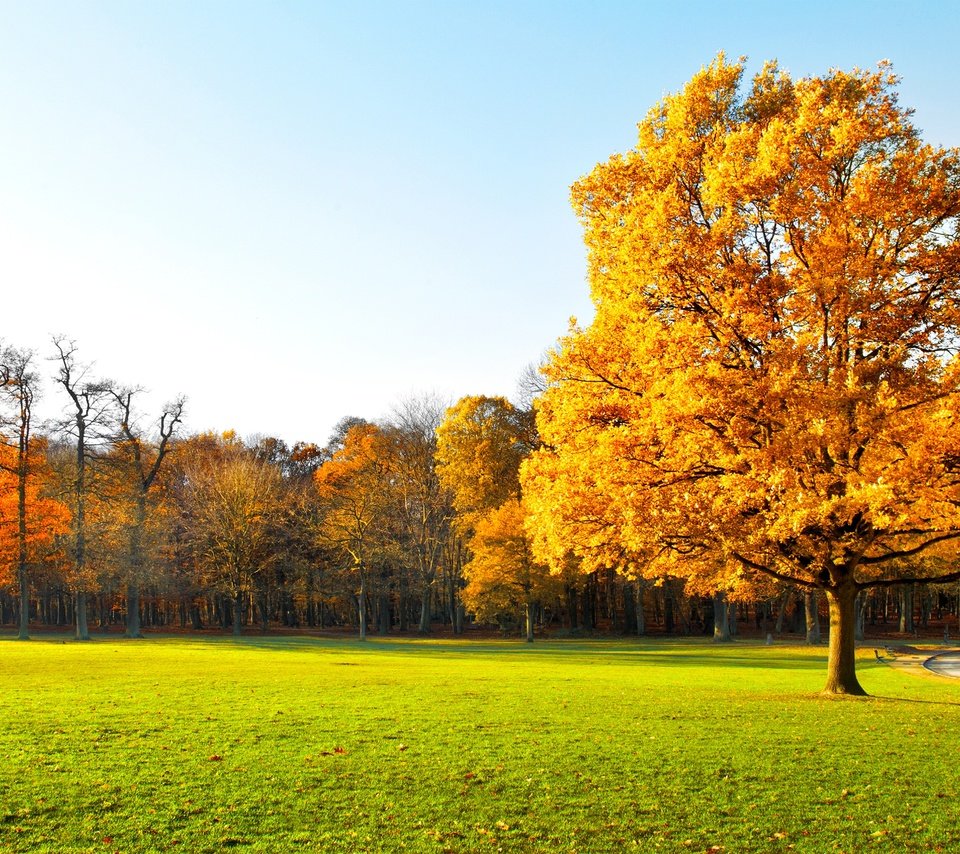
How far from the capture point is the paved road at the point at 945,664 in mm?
33344

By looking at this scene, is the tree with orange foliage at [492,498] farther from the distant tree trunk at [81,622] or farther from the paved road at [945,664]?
the distant tree trunk at [81,622]

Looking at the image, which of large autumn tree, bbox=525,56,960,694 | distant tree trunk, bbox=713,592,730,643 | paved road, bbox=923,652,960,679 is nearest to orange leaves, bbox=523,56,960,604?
large autumn tree, bbox=525,56,960,694

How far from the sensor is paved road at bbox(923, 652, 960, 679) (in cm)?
3334

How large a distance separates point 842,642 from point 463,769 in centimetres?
1272

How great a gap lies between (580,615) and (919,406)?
7037 cm

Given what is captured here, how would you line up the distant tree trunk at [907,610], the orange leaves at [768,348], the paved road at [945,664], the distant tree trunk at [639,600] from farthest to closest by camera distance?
the distant tree trunk at [907,610] → the distant tree trunk at [639,600] → the paved road at [945,664] → the orange leaves at [768,348]

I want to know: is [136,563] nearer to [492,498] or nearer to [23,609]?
[23,609]

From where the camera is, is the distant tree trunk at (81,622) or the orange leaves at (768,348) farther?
the distant tree trunk at (81,622)

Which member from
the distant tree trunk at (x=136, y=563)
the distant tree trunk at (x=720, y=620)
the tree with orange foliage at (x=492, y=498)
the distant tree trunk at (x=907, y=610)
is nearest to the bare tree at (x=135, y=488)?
the distant tree trunk at (x=136, y=563)

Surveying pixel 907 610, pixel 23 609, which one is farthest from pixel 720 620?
pixel 23 609

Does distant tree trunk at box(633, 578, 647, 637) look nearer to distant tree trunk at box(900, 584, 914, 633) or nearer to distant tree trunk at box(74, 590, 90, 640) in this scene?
distant tree trunk at box(900, 584, 914, 633)

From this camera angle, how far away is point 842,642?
19.6m

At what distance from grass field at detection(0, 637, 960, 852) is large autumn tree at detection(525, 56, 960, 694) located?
3.75m

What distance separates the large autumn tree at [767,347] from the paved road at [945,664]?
19.1m
